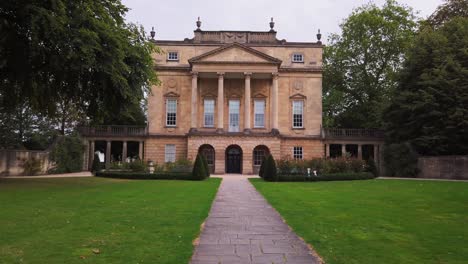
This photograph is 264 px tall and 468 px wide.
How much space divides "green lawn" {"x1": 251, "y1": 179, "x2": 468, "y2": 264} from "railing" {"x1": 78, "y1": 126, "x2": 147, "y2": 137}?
33376mm

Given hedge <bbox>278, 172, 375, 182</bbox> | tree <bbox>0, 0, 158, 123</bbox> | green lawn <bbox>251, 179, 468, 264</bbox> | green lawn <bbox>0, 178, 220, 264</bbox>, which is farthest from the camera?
hedge <bbox>278, 172, 375, 182</bbox>

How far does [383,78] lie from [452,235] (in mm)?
45736

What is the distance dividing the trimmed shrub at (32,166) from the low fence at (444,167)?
34174 mm

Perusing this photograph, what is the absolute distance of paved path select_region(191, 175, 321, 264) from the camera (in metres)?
6.96

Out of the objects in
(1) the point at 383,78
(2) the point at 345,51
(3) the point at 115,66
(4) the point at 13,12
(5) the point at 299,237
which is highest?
(2) the point at 345,51

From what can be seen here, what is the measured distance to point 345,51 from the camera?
52.7 meters

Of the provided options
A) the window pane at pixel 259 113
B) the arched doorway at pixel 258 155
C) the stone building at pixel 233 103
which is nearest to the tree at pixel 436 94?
the stone building at pixel 233 103

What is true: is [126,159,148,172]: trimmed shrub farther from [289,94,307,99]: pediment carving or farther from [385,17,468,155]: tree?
[385,17,468,155]: tree

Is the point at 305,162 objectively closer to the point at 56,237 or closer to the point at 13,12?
→ the point at 13,12

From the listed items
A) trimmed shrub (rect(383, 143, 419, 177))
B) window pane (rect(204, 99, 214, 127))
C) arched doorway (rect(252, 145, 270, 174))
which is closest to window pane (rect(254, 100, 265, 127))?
arched doorway (rect(252, 145, 270, 174))

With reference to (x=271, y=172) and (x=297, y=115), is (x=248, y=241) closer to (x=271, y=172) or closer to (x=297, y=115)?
(x=271, y=172)

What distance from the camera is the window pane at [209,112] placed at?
47188 millimetres

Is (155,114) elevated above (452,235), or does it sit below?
above

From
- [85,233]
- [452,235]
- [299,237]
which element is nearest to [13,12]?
[85,233]
